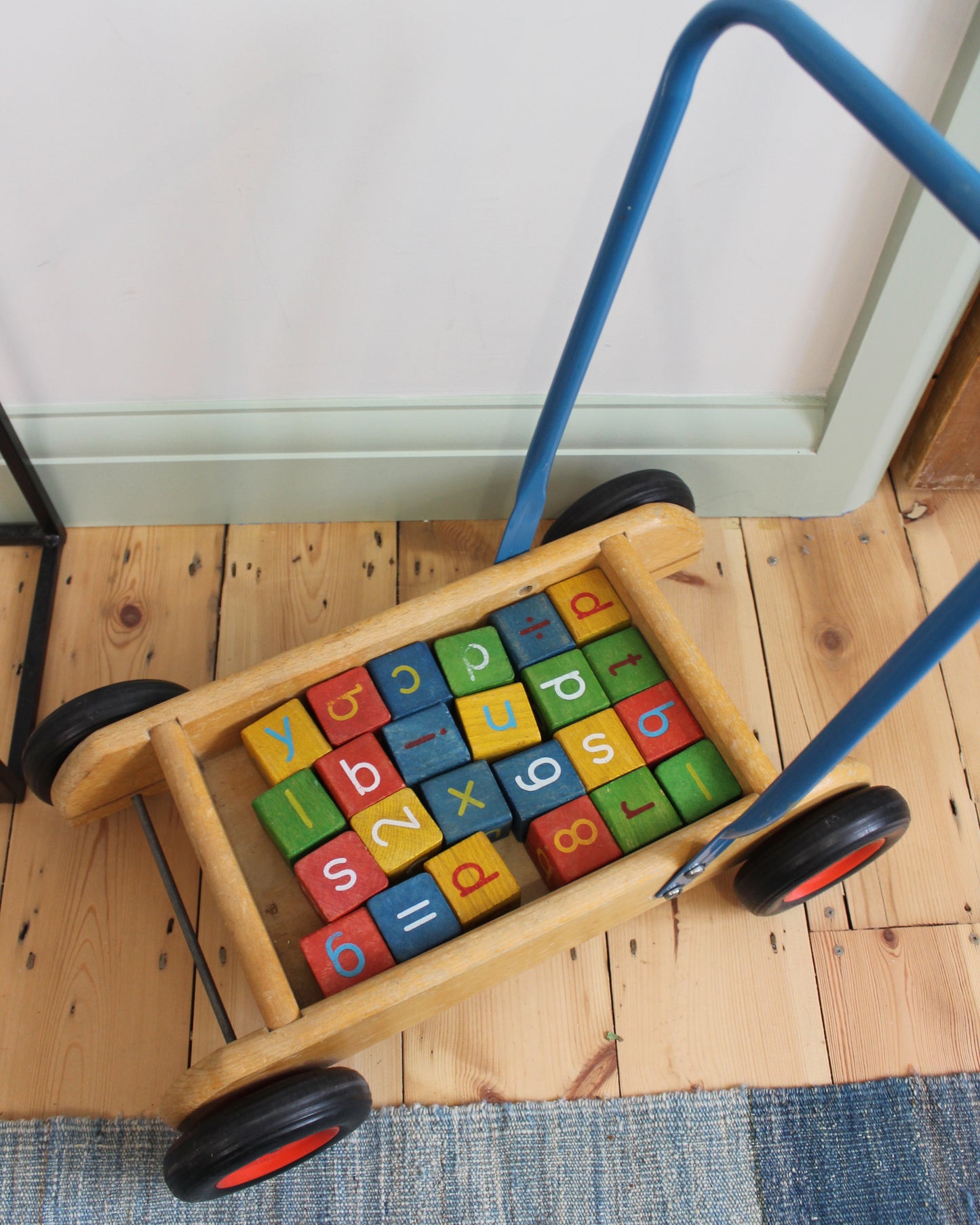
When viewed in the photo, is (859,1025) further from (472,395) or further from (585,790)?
(472,395)

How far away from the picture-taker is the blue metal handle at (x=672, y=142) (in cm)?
51

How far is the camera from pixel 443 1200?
96 cm

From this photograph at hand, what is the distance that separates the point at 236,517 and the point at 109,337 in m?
0.27

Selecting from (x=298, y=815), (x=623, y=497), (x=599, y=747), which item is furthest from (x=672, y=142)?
(x=298, y=815)

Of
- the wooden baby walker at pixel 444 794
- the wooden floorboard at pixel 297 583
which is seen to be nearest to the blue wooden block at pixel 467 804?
the wooden baby walker at pixel 444 794

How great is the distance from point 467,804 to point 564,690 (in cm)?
14

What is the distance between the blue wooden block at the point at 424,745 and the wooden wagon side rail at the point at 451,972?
149mm

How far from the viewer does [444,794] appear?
919mm

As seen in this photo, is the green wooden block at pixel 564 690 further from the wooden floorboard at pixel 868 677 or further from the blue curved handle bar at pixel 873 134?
the wooden floorboard at pixel 868 677

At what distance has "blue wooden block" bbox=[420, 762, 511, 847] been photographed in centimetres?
91

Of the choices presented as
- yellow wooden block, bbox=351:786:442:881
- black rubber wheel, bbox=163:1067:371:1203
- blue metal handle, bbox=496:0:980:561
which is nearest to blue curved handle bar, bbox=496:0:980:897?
blue metal handle, bbox=496:0:980:561

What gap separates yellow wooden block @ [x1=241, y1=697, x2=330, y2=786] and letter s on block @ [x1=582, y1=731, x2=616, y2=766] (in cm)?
23

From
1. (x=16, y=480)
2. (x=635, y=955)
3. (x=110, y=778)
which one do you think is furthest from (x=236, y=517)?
(x=635, y=955)

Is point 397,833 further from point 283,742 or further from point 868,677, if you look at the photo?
point 868,677
